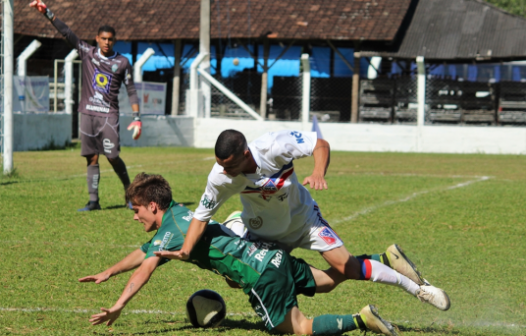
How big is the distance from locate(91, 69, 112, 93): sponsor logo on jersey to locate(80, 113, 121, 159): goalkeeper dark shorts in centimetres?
38

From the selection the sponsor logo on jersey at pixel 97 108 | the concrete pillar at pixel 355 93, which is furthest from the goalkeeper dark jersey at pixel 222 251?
the concrete pillar at pixel 355 93

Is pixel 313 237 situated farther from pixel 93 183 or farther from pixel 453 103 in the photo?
pixel 453 103

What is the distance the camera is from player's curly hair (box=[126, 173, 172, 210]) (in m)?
4.73

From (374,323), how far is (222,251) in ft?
3.56

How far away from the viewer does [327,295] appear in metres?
5.68

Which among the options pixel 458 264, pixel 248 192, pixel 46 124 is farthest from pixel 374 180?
pixel 46 124

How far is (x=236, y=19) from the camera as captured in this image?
28984mm

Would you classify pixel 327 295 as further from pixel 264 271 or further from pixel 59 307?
pixel 59 307

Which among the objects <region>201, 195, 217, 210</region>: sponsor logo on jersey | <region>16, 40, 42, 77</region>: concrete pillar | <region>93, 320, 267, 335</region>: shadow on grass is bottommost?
<region>93, 320, 267, 335</region>: shadow on grass

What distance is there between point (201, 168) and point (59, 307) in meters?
10.4

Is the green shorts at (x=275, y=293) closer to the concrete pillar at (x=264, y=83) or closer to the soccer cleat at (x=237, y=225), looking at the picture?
the soccer cleat at (x=237, y=225)

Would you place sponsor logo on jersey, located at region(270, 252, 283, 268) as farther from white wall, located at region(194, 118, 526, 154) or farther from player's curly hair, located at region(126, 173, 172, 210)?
white wall, located at region(194, 118, 526, 154)

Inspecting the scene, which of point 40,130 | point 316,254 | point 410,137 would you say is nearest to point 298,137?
point 316,254

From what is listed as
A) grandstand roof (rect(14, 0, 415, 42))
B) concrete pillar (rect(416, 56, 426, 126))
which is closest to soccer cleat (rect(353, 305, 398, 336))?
concrete pillar (rect(416, 56, 426, 126))
